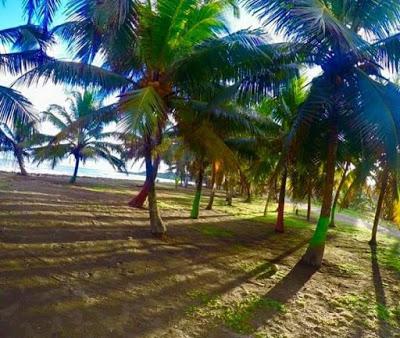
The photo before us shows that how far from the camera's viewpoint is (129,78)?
9070 mm

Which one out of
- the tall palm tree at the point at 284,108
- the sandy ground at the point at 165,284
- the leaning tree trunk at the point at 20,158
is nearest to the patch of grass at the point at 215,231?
the sandy ground at the point at 165,284

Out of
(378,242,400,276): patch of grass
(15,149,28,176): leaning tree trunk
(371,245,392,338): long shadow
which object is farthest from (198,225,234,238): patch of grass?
(15,149,28,176): leaning tree trunk

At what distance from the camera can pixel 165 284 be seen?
Result: 623 cm

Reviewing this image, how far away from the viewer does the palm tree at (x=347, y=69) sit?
748 cm

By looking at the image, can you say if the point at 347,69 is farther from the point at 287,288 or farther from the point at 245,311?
the point at 245,311

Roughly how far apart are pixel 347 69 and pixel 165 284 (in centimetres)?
606

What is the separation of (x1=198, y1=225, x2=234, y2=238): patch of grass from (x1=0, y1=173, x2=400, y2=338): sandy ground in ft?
0.93

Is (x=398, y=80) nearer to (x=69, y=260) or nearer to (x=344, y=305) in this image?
(x=344, y=305)

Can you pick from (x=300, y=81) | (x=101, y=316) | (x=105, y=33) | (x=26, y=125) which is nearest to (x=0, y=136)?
(x=26, y=125)

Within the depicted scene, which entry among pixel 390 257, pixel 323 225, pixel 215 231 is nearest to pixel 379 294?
pixel 323 225

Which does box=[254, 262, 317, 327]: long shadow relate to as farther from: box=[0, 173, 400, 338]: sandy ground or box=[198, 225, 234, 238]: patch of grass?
box=[198, 225, 234, 238]: patch of grass

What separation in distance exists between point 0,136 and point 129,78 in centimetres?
381

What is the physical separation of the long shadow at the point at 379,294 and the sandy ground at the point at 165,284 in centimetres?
3

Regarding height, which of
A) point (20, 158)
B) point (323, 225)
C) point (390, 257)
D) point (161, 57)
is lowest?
point (390, 257)
